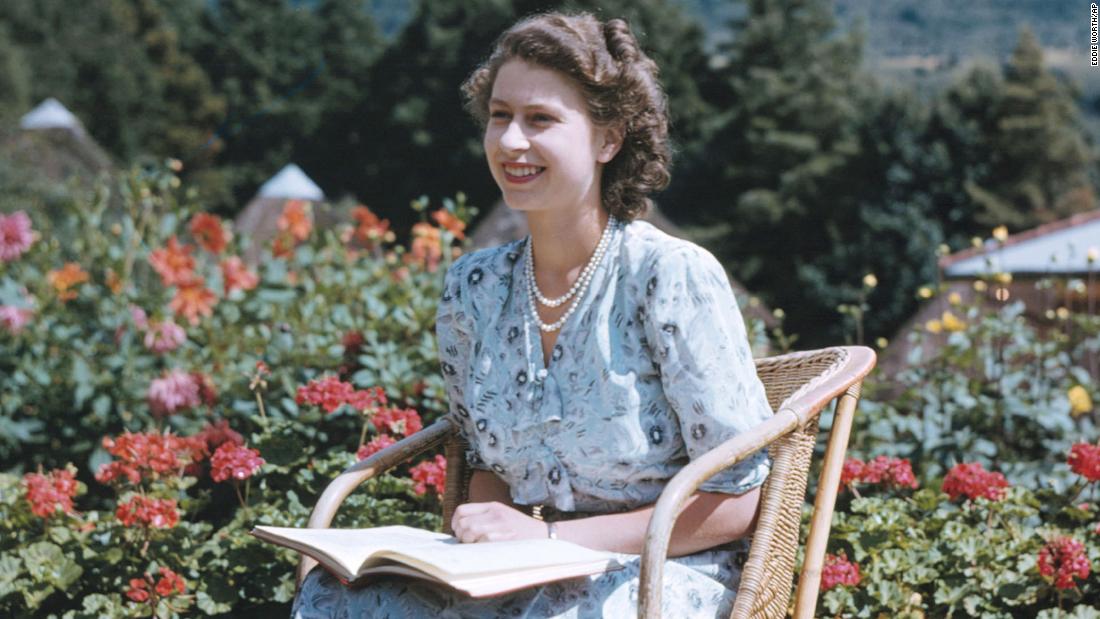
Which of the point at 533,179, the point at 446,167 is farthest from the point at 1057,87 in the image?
the point at 533,179

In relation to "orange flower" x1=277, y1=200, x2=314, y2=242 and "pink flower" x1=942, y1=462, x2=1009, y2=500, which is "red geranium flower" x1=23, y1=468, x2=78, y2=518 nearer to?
"pink flower" x1=942, y1=462, x2=1009, y2=500

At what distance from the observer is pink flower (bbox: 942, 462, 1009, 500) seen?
2.55 metres

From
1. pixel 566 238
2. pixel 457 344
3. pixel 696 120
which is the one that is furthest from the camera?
pixel 696 120

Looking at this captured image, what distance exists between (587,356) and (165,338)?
2.21m

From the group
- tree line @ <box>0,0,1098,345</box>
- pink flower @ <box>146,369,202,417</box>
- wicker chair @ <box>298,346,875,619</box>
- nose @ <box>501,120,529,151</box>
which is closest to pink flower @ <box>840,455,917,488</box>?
wicker chair @ <box>298,346,875,619</box>

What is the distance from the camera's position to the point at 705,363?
1.81m

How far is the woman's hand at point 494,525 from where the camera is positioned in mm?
1812

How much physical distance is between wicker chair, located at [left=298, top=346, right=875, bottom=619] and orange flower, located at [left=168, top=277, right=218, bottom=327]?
6.13 feet

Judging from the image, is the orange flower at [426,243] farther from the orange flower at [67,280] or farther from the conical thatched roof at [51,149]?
the conical thatched roof at [51,149]

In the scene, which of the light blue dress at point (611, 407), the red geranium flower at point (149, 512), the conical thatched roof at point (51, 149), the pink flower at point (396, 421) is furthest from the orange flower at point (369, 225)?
the conical thatched roof at point (51, 149)

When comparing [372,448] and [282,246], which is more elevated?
[282,246]

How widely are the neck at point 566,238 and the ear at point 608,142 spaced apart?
0.28 feet

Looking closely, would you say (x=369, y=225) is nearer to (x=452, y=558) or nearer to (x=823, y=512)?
(x=823, y=512)

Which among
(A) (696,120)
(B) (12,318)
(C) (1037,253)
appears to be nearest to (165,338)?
(B) (12,318)
